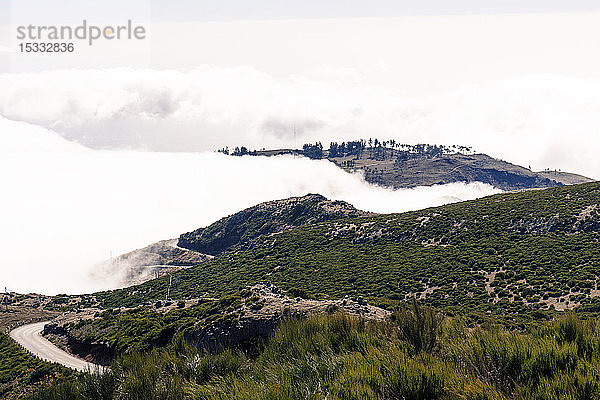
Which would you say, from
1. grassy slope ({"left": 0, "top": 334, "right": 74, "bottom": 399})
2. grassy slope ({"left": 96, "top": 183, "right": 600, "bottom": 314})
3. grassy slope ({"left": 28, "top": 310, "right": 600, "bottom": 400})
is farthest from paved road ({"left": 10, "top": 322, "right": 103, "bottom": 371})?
grassy slope ({"left": 28, "top": 310, "right": 600, "bottom": 400})

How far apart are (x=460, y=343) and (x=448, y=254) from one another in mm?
72482

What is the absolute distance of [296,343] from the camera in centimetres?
865

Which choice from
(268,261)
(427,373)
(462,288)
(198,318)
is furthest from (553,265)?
(268,261)

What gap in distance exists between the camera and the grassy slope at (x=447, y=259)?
53.3 m

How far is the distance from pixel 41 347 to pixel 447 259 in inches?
2561

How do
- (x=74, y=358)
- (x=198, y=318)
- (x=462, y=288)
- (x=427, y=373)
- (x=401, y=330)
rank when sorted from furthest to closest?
1. (x=462, y=288)
2. (x=74, y=358)
3. (x=198, y=318)
4. (x=401, y=330)
5. (x=427, y=373)

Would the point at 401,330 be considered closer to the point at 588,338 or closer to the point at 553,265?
the point at 588,338

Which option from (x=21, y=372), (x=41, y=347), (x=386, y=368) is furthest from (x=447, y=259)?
(x=386, y=368)

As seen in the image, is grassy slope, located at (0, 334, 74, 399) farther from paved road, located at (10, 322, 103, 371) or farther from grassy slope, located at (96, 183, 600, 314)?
grassy slope, located at (96, 183, 600, 314)

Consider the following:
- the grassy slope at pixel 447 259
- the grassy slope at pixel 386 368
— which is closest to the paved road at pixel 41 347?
the grassy slope at pixel 447 259

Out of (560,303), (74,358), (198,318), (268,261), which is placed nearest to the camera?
(198,318)

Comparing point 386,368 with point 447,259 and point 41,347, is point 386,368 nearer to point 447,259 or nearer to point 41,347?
point 41,347

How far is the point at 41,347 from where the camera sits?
175ft

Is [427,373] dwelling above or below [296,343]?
above
